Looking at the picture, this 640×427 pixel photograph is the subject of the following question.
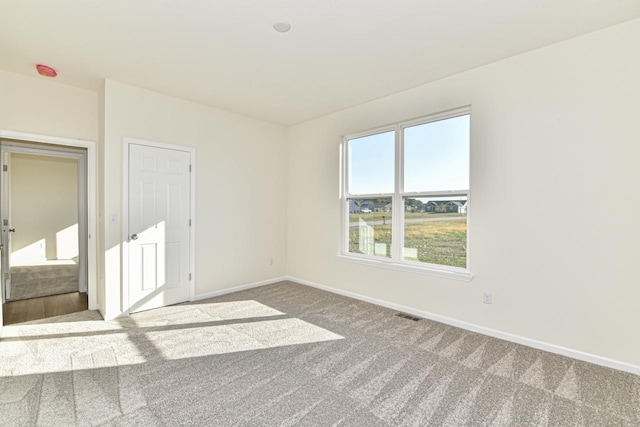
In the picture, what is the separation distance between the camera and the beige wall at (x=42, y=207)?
5883 mm

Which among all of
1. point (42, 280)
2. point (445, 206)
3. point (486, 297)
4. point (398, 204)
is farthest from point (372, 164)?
point (42, 280)

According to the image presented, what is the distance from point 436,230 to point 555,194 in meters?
1.19

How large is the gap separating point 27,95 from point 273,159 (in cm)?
310

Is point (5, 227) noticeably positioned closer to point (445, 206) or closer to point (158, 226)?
point (158, 226)

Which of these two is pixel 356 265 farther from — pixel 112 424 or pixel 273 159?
pixel 112 424

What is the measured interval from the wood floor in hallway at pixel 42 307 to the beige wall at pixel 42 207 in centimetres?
265

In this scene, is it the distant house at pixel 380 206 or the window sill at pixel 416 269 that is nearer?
the window sill at pixel 416 269

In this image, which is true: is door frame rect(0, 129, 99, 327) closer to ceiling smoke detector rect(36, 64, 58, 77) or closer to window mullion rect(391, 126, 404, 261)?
ceiling smoke detector rect(36, 64, 58, 77)

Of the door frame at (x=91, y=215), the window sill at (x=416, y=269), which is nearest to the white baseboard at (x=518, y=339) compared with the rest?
the window sill at (x=416, y=269)

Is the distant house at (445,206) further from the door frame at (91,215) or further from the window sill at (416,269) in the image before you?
the door frame at (91,215)

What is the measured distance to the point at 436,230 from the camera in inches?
141

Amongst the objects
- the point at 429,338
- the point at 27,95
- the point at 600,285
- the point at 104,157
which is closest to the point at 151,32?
the point at 104,157

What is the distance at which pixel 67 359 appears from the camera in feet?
8.40

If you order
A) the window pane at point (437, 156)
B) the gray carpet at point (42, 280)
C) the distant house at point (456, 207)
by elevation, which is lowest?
the gray carpet at point (42, 280)
